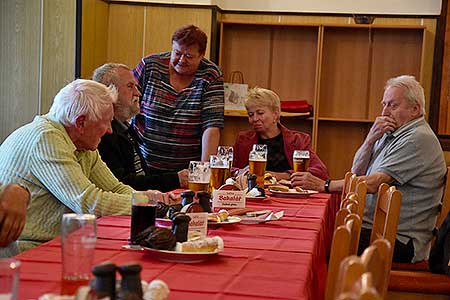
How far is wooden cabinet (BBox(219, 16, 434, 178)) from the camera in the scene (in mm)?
6562

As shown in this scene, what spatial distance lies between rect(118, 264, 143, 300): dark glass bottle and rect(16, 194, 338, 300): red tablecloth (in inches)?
12.1

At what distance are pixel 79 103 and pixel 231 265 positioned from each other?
109cm

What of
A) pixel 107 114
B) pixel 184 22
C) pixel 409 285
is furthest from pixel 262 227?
pixel 184 22

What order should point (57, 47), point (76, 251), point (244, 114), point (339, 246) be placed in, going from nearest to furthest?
point (76, 251) → point (339, 246) → point (57, 47) → point (244, 114)

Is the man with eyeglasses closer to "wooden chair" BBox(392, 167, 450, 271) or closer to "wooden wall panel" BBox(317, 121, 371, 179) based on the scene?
"wooden chair" BBox(392, 167, 450, 271)

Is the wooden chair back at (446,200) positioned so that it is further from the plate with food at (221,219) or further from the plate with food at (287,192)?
the plate with food at (221,219)

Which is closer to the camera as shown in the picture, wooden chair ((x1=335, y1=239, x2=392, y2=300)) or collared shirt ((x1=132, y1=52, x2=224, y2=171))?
wooden chair ((x1=335, y1=239, x2=392, y2=300))

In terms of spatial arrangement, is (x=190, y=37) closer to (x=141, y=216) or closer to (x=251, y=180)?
(x=251, y=180)

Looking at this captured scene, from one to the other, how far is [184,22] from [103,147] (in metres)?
2.92

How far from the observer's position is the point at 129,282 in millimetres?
1208

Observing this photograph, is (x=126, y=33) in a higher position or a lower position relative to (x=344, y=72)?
higher

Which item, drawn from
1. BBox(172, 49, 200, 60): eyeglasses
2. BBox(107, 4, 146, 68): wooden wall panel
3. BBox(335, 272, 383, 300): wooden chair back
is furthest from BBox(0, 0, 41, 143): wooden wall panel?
BBox(335, 272, 383, 300): wooden chair back

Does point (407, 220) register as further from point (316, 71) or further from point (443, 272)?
point (316, 71)

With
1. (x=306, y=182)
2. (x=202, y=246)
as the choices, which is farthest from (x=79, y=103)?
(x=306, y=182)
